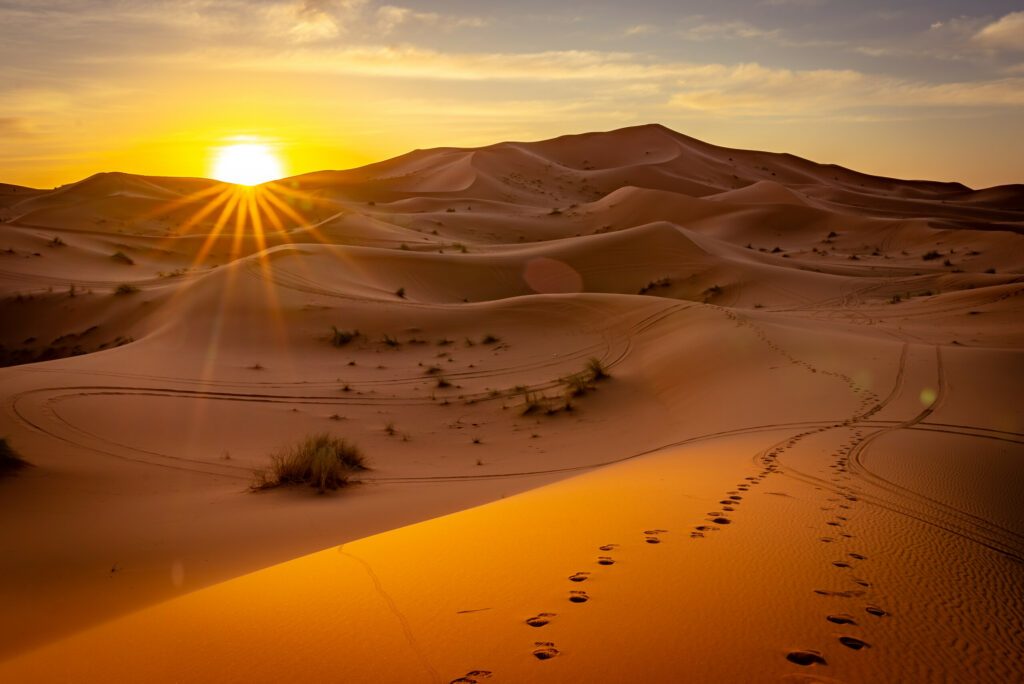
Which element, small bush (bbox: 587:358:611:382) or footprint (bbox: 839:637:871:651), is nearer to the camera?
footprint (bbox: 839:637:871:651)

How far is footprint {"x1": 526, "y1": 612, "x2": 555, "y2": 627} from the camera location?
105 inches

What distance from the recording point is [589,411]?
1003cm

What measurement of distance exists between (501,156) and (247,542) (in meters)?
64.3

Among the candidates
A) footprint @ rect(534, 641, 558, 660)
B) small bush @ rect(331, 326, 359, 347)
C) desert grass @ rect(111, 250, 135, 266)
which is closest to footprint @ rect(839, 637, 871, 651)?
footprint @ rect(534, 641, 558, 660)

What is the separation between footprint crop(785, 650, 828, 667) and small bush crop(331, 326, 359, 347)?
41.7 feet

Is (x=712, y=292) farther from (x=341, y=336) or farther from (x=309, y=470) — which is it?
(x=309, y=470)

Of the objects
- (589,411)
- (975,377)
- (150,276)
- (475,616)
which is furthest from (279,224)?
(475,616)

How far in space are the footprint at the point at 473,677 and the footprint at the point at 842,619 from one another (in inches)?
52.0

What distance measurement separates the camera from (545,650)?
2.44 m

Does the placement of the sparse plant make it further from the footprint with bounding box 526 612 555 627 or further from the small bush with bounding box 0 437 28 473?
the footprint with bounding box 526 612 555 627

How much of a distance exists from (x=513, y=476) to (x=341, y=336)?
8047 millimetres

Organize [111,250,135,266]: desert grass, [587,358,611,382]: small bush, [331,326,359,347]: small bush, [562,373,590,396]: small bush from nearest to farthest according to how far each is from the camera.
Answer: [562,373,590,396]: small bush → [587,358,611,382]: small bush → [331,326,359,347]: small bush → [111,250,135,266]: desert grass

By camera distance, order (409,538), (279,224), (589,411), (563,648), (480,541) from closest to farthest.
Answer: (563,648) → (480,541) → (409,538) → (589,411) → (279,224)

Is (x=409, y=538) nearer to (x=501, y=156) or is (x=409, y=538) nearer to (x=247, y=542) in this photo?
(x=247, y=542)
